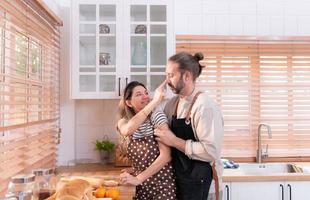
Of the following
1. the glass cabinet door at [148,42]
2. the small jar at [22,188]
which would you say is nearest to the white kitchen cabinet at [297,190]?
the glass cabinet door at [148,42]

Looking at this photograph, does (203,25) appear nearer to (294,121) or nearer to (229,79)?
(229,79)

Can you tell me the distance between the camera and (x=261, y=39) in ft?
9.76

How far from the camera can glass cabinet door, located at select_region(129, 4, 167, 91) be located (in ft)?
8.53

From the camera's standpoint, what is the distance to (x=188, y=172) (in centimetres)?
174

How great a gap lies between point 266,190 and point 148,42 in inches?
54.1

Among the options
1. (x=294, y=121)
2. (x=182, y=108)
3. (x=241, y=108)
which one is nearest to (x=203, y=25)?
(x=241, y=108)

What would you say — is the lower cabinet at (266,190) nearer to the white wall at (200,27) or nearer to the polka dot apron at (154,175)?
the polka dot apron at (154,175)


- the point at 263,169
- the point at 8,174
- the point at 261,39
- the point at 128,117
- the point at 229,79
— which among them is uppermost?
the point at 261,39

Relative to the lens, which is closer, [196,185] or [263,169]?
[196,185]

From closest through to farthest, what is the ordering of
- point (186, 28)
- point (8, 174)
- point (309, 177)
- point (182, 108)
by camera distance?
point (8, 174) → point (182, 108) → point (309, 177) → point (186, 28)

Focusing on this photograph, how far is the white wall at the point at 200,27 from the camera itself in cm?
280

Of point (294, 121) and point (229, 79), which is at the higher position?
point (229, 79)

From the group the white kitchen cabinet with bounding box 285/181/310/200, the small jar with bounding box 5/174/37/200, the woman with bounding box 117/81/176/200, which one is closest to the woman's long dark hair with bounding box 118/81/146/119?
the woman with bounding box 117/81/176/200

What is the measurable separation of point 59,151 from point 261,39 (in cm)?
193
